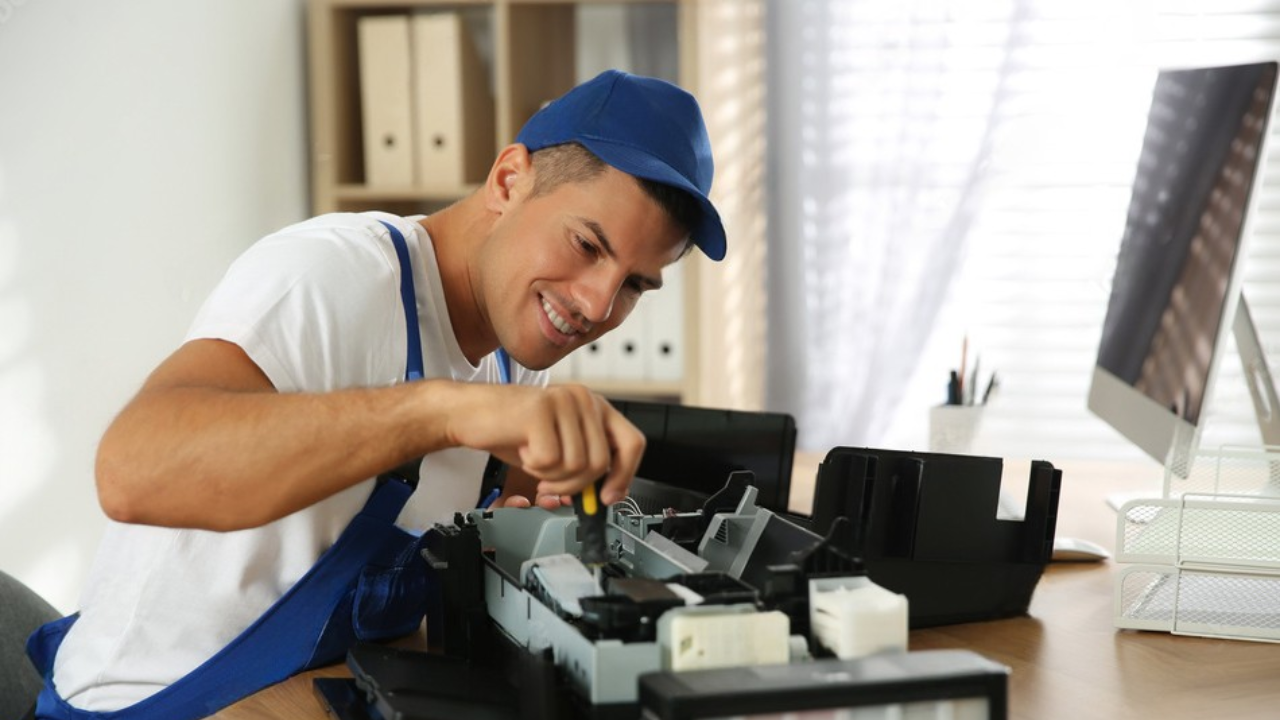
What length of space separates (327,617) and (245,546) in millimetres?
120

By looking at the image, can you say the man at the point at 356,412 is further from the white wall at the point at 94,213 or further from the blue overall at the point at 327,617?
→ the white wall at the point at 94,213

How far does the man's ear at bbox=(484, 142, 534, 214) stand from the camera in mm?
1443

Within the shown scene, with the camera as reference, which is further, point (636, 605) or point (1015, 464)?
point (1015, 464)

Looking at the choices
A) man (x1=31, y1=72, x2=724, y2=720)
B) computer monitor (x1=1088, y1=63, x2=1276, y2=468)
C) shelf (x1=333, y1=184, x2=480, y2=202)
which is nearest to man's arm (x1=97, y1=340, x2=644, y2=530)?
man (x1=31, y1=72, x2=724, y2=720)

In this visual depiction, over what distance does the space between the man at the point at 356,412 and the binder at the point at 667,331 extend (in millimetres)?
1236

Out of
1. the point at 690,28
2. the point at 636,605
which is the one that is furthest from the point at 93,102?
the point at 636,605

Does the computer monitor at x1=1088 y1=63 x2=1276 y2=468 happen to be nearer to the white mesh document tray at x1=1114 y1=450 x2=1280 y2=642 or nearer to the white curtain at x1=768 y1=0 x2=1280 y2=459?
the white mesh document tray at x1=1114 y1=450 x2=1280 y2=642

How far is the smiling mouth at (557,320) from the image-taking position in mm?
1419

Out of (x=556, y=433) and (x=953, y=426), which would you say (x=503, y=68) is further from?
(x=556, y=433)

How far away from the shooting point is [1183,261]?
1660mm

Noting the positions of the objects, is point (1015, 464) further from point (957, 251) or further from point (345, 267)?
point (345, 267)

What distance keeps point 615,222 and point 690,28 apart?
1.55 metres

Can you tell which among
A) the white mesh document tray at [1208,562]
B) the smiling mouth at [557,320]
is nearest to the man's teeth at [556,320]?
the smiling mouth at [557,320]

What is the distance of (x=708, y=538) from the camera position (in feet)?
3.53
